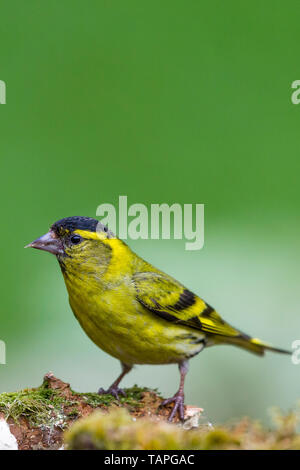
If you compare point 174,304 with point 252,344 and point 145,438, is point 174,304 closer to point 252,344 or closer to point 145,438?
point 252,344

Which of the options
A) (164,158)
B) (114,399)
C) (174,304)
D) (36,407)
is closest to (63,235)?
(174,304)

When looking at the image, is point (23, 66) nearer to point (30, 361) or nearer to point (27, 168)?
point (27, 168)

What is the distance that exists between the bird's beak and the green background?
1.97 metres

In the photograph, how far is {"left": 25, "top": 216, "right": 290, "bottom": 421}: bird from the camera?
3.72 m

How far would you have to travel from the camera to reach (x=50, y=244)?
387cm

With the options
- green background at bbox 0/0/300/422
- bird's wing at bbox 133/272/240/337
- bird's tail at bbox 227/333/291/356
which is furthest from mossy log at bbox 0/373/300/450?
green background at bbox 0/0/300/422

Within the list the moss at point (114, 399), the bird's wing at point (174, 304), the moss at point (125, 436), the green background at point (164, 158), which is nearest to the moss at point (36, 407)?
the moss at point (114, 399)

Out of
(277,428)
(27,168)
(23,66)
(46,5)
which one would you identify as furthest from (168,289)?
(46,5)

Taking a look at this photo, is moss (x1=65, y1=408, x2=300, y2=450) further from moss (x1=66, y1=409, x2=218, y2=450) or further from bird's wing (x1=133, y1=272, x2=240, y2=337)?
bird's wing (x1=133, y1=272, x2=240, y2=337)

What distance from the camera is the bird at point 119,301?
372 centimetres

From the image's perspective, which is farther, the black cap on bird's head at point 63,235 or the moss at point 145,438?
the black cap on bird's head at point 63,235

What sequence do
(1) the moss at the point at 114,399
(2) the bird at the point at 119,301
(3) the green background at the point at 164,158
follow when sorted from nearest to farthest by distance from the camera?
(1) the moss at the point at 114,399, (2) the bird at the point at 119,301, (3) the green background at the point at 164,158

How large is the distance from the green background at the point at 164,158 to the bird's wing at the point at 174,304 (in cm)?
141

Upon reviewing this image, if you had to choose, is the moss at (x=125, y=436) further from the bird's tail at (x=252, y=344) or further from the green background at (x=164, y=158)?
the green background at (x=164, y=158)
